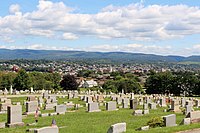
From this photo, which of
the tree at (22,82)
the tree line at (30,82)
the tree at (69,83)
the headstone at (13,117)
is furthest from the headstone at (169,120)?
the tree at (69,83)

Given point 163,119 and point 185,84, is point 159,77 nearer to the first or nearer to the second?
point 185,84

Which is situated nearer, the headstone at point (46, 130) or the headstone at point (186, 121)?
the headstone at point (46, 130)

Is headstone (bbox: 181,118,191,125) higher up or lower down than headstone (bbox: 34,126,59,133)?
lower down

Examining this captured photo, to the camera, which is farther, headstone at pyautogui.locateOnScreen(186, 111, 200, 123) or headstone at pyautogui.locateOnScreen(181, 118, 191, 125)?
headstone at pyautogui.locateOnScreen(186, 111, 200, 123)

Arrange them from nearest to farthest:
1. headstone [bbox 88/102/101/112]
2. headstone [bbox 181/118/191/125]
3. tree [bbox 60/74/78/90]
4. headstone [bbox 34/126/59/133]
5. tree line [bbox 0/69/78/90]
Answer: headstone [bbox 34/126/59/133]
headstone [bbox 181/118/191/125]
headstone [bbox 88/102/101/112]
tree line [bbox 0/69/78/90]
tree [bbox 60/74/78/90]

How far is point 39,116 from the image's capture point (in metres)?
25.6

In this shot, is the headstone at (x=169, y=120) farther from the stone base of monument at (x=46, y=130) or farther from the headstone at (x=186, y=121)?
the stone base of monument at (x=46, y=130)

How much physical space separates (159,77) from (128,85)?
12.8m

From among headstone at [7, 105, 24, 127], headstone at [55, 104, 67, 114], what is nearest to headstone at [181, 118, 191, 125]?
headstone at [7, 105, 24, 127]

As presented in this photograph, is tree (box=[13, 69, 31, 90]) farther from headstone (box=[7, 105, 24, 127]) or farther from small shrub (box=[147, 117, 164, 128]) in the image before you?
small shrub (box=[147, 117, 164, 128])

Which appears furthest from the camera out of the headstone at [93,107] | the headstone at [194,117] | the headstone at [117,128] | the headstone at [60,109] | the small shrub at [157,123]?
the headstone at [93,107]

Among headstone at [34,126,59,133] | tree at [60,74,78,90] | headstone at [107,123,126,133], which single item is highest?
headstone at [34,126,59,133]

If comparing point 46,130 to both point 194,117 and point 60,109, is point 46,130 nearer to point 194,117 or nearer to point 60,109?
point 194,117

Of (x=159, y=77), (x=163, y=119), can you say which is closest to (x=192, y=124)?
(x=163, y=119)
